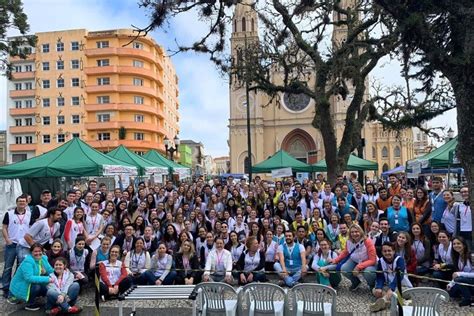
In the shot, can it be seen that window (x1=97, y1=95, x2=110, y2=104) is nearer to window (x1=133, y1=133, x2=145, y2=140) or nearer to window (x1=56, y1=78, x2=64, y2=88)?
window (x1=56, y1=78, x2=64, y2=88)

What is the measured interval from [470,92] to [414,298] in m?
3.35

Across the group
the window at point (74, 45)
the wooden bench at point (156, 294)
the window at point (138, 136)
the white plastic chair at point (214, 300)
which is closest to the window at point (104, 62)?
the window at point (74, 45)

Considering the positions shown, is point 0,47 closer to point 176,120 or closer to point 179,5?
point 179,5

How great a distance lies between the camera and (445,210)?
880 centimetres

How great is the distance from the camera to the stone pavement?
6695 millimetres

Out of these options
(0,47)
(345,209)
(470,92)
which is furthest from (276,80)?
(470,92)

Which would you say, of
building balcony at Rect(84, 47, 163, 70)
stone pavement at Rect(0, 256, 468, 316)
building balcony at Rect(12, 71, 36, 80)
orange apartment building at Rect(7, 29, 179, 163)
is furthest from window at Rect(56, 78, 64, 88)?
stone pavement at Rect(0, 256, 468, 316)

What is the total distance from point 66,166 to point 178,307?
7.56 meters

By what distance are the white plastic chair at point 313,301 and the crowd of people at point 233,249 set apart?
170 centimetres

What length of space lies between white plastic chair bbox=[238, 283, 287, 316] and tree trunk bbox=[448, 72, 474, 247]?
12.1 feet

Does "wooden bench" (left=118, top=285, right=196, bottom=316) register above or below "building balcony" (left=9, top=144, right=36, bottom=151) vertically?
below

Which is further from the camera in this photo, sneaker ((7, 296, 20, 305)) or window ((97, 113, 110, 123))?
window ((97, 113, 110, 123))

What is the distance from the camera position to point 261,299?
217 inches

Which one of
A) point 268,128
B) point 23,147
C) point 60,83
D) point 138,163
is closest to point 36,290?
point 138,163
